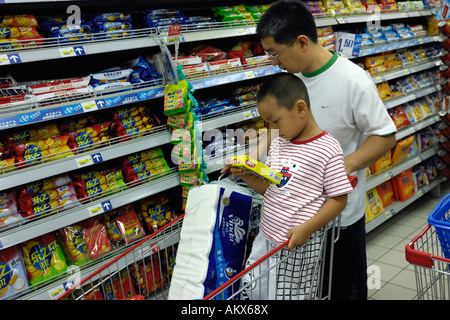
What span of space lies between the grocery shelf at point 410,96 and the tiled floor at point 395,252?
118 centimetres

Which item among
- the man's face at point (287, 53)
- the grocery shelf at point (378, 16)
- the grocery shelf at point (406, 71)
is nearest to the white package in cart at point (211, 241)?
the man's face at point (287, 53)

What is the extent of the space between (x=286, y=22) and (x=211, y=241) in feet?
3.10

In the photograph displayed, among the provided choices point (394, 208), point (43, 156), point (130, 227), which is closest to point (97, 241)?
point (130, 227)

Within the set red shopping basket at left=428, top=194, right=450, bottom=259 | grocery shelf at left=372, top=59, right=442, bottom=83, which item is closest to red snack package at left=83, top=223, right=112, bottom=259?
red shopping basket at left=428, top=194, right=450, bottom=259

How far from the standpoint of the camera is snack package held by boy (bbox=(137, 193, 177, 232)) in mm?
2695

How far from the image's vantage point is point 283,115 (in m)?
1.48

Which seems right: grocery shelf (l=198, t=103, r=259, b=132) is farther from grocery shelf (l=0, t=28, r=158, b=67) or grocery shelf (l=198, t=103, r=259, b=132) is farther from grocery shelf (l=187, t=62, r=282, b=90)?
grocery shelf (l=0, t=28, r=158, b=67)

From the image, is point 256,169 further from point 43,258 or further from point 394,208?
point 394,208

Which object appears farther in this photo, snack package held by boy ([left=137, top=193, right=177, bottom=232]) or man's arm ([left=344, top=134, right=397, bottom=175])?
snack package held by boy ([left=137, top=193, right=177, bottom=232])

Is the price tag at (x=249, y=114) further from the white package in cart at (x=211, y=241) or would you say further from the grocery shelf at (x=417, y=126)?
the grocery shelf at (x=417, y=126)

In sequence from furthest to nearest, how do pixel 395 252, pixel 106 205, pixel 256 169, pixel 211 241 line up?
1. pixel 395 252
2. pixel 106 205
3. pixel 211 241
4. pixel 256 169

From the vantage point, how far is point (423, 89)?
4.74 meters

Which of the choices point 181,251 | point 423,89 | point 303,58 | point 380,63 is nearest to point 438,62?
point 423,89

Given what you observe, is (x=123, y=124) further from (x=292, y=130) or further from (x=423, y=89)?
(x=423, y=89)
